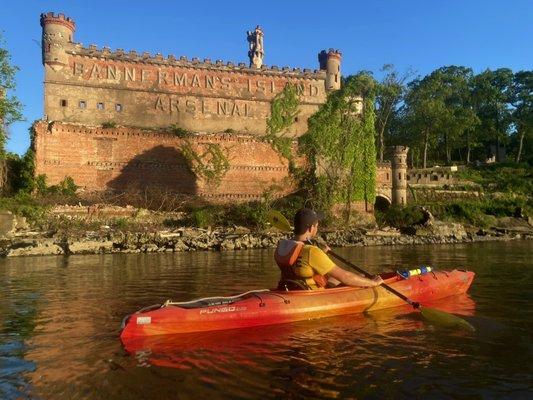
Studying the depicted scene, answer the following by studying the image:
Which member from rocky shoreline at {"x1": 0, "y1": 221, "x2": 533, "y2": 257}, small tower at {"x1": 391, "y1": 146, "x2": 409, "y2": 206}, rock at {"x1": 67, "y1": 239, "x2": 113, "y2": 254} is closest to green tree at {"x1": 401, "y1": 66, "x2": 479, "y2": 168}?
small tower at {"x1": 391, "y1": 146, "x2": 409, "y2": 206}

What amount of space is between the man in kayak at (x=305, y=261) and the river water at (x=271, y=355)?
0.69m

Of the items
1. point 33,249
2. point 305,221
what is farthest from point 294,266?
point 33,249

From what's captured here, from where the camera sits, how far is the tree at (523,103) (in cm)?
5303

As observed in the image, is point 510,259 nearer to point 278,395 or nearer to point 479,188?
point 278,395

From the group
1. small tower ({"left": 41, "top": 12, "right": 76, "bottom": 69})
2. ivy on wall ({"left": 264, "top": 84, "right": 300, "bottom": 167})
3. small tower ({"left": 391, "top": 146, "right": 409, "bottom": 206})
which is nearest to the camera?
small tower ({"left": 41, "top": 12, "right": 76, "bottom": 69})

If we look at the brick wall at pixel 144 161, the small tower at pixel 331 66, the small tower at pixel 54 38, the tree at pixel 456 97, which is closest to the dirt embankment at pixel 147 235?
the brick wall at pixel 144 161

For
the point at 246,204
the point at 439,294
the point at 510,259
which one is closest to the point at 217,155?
the point at 246,204

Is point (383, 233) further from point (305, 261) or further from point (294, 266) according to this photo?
point (305, 261)

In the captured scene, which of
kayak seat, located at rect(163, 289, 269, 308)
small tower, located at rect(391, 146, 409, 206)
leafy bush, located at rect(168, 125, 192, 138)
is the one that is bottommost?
kayak seat, located at rect(163, 289, 269, 308)

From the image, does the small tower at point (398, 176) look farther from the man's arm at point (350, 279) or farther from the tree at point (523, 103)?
the man's arm at point (350, 279)

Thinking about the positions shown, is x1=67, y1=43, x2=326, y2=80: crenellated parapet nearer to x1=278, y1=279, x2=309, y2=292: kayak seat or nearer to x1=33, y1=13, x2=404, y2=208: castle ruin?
x1=33, y1=13, x2=404, y2=208: castle ruin

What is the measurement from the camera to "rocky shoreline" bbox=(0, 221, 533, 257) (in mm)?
22297

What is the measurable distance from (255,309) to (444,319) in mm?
3088

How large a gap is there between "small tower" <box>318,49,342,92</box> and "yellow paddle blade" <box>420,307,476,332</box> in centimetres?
3663
